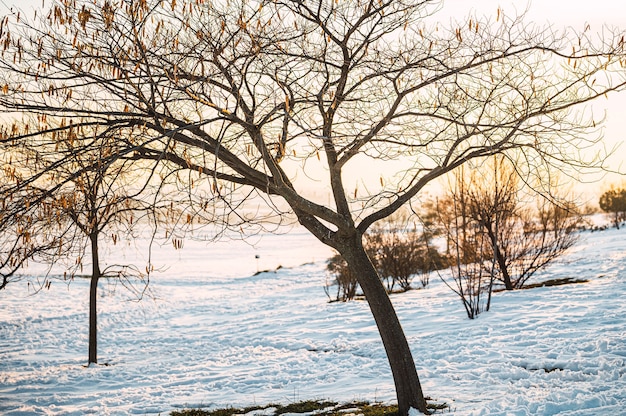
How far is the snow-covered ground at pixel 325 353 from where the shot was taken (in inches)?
269

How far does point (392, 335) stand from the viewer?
19.4ft

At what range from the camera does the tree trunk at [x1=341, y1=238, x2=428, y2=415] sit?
588 centimetres

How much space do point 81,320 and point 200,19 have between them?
49.9 ft

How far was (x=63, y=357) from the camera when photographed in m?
12.6

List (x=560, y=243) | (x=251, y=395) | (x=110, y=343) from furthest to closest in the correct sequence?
(x=560, y=243) < (x=110, y=343) < (x=251, y=395)

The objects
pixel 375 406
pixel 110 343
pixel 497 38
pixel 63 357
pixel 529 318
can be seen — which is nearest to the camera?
pixel 497 38

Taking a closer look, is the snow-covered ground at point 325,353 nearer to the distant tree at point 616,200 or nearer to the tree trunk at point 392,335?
the tree trunk at point 392,335

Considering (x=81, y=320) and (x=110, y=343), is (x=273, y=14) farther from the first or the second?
(x=81, y=320)

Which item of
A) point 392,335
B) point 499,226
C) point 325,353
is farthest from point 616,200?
point 392,335

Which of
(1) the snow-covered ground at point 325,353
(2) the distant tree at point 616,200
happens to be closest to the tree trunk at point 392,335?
(1) the snow-covered ground at point 325,353

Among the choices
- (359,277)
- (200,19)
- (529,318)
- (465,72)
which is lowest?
(529,318)

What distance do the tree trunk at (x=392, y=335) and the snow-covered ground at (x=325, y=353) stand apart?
0.53 meters

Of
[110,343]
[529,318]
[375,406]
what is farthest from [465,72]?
[110,343]

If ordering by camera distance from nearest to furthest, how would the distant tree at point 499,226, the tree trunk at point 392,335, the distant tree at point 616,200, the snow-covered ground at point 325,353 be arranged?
the tree trunk at point 392,335, the snow-covered ground at point 325,353, the distant tree at point 499,226, the distant tree at point 616,200
